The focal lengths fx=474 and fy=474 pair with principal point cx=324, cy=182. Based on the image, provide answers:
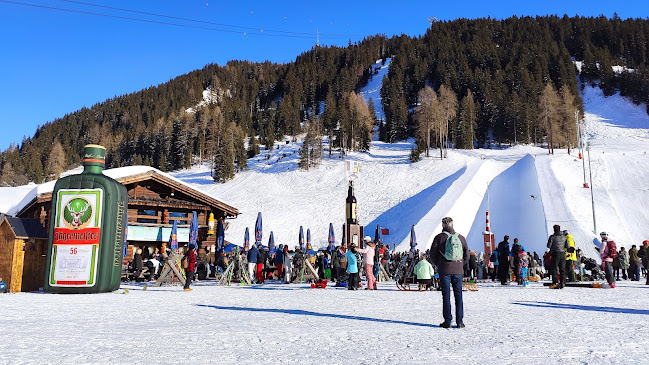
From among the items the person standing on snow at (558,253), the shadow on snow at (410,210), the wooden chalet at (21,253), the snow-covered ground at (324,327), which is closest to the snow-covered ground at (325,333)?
the snow-covered ground at (324,327)

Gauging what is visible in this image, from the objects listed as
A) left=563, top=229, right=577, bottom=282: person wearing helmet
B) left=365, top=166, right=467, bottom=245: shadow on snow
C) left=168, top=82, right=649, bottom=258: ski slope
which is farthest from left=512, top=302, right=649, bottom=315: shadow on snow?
left=365, top=166, right=467, bottom=245: shadow on snow

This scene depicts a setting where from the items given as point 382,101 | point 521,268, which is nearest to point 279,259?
point 521,268

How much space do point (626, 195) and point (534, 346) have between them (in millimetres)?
33580

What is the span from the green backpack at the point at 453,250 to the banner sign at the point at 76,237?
981cm

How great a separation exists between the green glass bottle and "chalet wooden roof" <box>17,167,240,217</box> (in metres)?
8.31

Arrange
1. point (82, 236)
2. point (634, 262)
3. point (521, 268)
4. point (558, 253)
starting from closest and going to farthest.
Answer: point (558, 253), point (82, 236), point (521, 268), point (634, 262)

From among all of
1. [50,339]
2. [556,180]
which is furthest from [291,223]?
[50,339]

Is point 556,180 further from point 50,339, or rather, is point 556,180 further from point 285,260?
point 50,339

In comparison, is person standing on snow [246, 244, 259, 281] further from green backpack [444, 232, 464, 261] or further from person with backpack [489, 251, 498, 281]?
green backpack [444, 232, 464, 261]

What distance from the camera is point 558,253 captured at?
11648 mm

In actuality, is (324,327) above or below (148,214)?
below

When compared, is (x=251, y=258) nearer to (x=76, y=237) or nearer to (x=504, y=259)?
(x=76, y=237)

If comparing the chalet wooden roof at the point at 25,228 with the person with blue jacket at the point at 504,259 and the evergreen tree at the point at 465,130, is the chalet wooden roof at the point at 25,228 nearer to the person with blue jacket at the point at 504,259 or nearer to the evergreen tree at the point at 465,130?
the person with blue jacket at the point at 504,259

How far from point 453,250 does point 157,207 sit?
21719 mm
